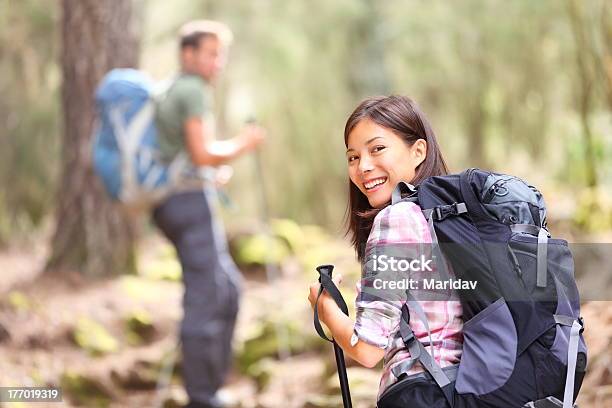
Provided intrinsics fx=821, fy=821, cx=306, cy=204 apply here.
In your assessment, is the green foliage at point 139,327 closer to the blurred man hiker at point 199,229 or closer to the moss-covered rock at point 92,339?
the moss-covered rock at point 92,339

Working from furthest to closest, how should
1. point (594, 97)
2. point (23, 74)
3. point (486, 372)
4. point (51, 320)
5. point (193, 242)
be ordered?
point (23, 74) < point (594, 97) < point (51, 320) < point (193, 242) < point (486, 372)

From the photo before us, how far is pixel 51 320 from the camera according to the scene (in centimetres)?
623

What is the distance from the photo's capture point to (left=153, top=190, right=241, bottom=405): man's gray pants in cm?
474

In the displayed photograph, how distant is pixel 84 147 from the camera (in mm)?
7496

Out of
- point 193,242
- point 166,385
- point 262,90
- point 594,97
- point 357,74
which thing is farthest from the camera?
point 262,90

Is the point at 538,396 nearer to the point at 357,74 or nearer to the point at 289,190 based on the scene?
the point at 357,74

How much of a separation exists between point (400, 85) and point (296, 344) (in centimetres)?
516

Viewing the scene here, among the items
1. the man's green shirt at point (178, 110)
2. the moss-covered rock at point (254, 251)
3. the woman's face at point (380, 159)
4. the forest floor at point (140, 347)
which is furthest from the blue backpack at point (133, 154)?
the moss-covered rock at point (254, 251)

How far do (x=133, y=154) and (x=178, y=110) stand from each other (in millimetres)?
362

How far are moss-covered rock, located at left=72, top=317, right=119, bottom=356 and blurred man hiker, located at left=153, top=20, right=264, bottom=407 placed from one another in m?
1.54

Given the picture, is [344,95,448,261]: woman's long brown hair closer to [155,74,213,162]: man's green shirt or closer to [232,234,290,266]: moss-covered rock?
[155,74,213,162]: man's green shirt

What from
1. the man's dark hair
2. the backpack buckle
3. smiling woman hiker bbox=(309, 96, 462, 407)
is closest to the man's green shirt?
the man's dark hair

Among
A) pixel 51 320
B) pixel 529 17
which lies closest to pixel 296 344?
pixel 51 320

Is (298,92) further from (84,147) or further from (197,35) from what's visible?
(197,35)
